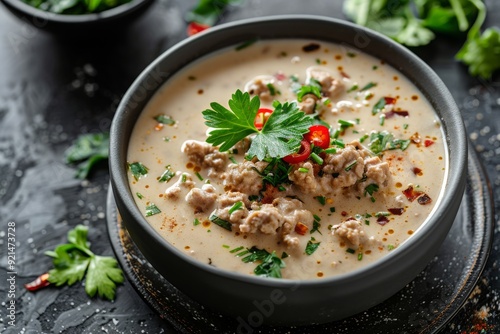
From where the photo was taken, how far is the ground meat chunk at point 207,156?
10.0 ft

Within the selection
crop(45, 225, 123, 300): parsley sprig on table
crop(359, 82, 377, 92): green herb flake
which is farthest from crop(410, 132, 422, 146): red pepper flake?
crop(45, 225, 123, 300): parsley sprig on table

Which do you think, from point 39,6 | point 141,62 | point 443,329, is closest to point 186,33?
point 141,62

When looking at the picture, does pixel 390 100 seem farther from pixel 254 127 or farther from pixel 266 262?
pixel 266 262

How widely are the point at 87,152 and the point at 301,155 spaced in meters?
1.42

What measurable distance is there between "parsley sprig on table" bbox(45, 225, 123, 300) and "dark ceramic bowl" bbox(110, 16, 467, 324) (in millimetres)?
485

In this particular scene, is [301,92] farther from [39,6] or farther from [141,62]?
[39,6]

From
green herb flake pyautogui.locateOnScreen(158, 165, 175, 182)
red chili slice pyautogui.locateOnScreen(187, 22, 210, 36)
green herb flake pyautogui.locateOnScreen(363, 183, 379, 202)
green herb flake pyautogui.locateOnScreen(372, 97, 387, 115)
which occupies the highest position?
green herb flake pyautogui.locateOnScreen(372, 97, 387, 115)

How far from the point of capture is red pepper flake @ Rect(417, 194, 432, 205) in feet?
9.58

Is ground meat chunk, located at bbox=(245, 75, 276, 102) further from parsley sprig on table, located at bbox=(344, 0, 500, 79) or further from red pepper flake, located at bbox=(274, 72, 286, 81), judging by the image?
parsley sprig on table, located at bbox=(344, 0, 500, 79)

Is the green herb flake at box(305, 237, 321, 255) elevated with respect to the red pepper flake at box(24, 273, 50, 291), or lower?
elevated

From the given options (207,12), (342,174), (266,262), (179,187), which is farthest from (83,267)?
(207,12)

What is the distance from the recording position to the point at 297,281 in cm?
254

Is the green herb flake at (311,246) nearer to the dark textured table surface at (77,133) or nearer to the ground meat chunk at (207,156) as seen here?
the ground meat chunk at (207,156)

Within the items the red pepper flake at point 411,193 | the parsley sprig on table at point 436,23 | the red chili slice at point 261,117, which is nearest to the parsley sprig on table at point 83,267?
the red chili slice at point 261,117
